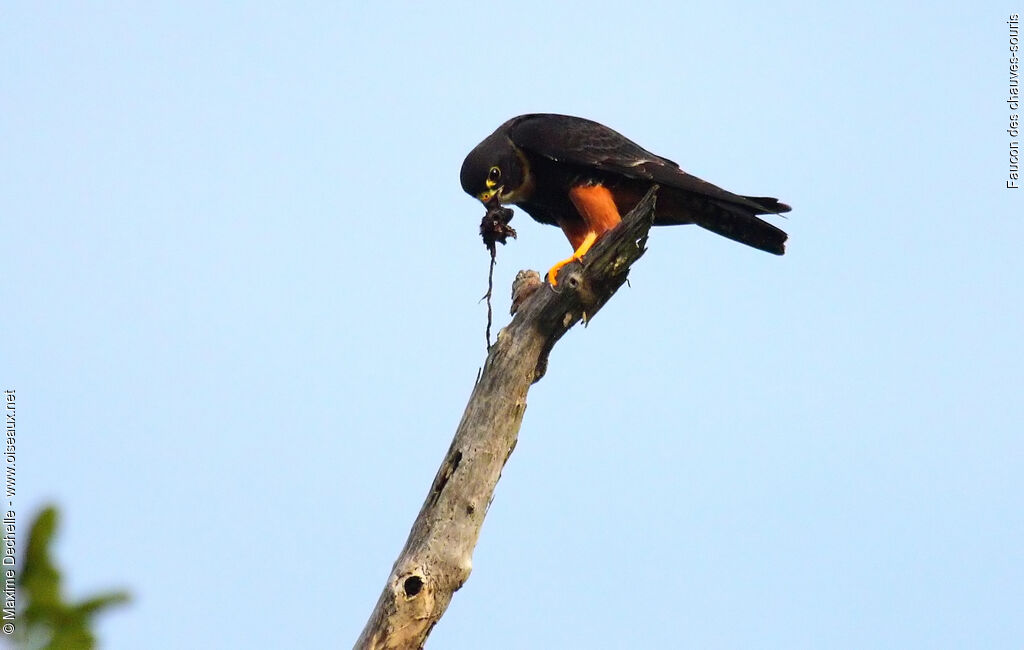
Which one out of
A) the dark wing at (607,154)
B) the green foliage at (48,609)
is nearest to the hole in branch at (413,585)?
the dark wing at (607,154)

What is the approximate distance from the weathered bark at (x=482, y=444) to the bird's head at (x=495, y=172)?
1497mm

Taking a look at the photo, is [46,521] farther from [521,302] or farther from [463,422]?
[521,302]

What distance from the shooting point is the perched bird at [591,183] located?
6.46m

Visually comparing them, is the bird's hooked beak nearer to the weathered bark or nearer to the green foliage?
the weathered bark

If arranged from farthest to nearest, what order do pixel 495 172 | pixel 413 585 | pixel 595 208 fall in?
pixel 495 172, pixel 595 208, pixel 413 585

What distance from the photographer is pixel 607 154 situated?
6547 millimetres

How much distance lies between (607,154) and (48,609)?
5435mm

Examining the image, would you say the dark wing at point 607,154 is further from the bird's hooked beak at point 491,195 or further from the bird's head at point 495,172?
the bird's hooked beak at point 491,195

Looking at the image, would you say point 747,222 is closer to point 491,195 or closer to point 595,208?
point 595,208

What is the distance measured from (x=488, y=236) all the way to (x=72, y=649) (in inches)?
193

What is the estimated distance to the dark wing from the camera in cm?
641

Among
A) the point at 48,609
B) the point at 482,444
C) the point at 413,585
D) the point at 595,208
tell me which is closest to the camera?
the point at 48,609

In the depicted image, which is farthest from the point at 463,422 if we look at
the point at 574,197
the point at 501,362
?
the point at 574,197

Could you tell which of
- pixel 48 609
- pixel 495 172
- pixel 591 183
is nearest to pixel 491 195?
pixel 495 172
